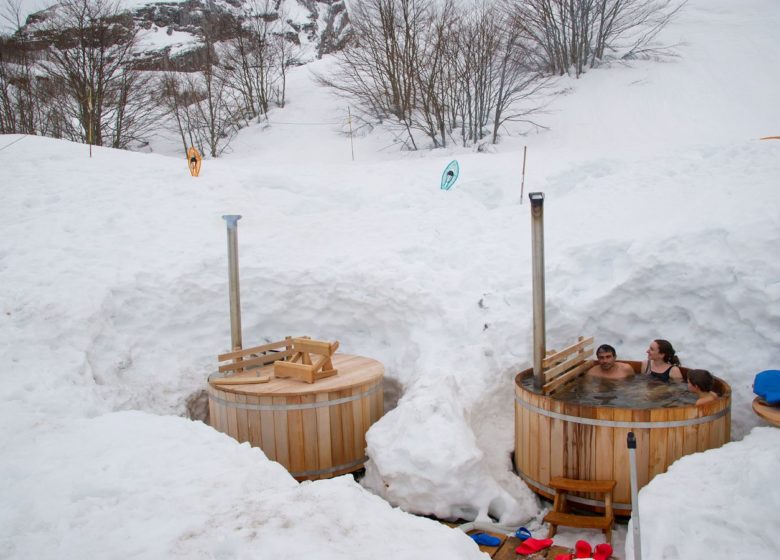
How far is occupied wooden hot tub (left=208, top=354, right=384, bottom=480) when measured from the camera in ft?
15.7

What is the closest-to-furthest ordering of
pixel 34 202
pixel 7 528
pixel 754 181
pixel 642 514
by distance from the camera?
pixel 7 528 < pixel 642 514 < pixel 754 181 < pixel 34 202

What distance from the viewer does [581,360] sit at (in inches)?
207

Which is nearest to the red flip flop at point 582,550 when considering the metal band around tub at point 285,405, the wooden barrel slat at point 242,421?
the metal band around tub at point 285,405

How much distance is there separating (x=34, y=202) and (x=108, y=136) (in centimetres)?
1362

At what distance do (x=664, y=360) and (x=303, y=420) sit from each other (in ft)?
10.8

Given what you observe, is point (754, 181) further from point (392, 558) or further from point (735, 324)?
point (392, 558)

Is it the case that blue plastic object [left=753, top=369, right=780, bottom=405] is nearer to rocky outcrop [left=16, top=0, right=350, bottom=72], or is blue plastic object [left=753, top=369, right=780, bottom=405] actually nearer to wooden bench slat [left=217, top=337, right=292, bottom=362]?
wooden bench slat [left=217, top=337, right=292, bottom=362]

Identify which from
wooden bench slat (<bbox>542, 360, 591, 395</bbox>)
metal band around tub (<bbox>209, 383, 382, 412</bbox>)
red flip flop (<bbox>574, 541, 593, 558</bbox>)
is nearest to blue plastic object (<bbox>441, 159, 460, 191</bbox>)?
wooden bench slat (<bbox>542, 360, 591, 395</bbox>)

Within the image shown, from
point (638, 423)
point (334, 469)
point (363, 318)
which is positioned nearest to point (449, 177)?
point (363, 318)

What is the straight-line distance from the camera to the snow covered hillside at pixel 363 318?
2775mm

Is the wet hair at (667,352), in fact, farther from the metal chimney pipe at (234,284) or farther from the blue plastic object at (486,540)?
the metal chimney pipe at (234,284)

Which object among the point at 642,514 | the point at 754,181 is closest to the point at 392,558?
the point at 642,514

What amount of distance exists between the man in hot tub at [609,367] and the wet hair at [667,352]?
0.40 m

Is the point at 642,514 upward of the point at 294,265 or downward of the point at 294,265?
downward
